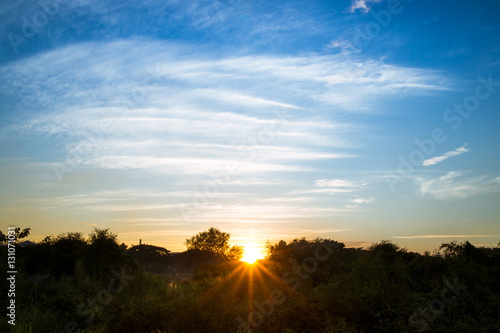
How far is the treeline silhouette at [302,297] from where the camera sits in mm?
12242

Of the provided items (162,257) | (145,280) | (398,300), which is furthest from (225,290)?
(162,257)

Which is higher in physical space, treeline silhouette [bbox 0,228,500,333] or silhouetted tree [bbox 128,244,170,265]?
silhouetted tree [bbox 128,244,170,265]

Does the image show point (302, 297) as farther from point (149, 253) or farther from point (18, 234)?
point (149, 253)

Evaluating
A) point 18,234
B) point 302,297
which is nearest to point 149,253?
point 18,234

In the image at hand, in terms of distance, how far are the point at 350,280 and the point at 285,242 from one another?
26.9ft

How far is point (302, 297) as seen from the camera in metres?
13.8

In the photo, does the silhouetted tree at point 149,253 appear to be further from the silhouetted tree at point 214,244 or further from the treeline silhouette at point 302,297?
the treeline silhouette at point 302,297

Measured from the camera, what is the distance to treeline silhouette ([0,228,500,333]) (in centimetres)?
1224

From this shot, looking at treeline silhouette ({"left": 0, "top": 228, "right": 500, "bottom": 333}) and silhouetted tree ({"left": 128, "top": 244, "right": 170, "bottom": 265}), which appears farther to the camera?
silhouetted tree ({"left": 128, "top": 244, "right": 170, "bottom": 265})

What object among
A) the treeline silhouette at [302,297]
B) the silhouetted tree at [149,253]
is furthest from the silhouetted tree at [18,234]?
the silhouetted tree at [149,253]

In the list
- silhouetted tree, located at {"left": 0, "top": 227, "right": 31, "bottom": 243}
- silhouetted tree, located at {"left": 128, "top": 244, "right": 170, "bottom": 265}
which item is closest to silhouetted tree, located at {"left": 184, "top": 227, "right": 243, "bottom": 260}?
silhouetted tree, located at {"left": 128, "top": 244, "right": 170, "bottom": 265}

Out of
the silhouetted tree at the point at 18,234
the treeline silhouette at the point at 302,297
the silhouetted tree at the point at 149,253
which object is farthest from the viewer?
the silhouetted tree at the point at 149,253

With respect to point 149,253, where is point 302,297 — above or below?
below

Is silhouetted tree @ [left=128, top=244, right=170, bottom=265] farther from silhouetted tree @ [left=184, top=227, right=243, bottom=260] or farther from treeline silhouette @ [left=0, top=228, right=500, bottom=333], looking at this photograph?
treeline silhouette @ [left=0, top=228, right=500, bottom=333]
